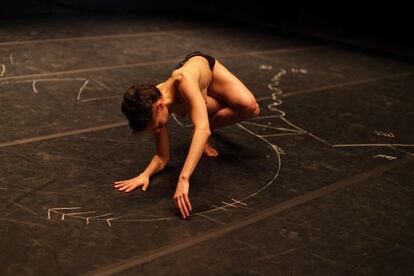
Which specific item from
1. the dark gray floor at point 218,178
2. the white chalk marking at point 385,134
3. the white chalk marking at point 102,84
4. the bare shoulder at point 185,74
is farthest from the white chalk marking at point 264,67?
the bare shoulder at point 185,74

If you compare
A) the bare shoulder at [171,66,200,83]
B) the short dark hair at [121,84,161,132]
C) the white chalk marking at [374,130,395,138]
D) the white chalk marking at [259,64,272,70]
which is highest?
the bare shoulder at [171,66,200,83]

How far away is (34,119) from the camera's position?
2596 millimetres

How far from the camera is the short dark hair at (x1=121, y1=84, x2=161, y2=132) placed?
1713 mm

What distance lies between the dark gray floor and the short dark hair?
0.32 metres

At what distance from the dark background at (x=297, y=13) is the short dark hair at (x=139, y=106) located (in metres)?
3.50

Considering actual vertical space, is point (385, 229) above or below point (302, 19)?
below

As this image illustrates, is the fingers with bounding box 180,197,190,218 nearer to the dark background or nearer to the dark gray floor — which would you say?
the dark gray floor

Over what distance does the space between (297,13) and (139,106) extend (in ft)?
13.5

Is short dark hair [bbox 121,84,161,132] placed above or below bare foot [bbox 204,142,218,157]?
above

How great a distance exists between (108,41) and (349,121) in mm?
2385

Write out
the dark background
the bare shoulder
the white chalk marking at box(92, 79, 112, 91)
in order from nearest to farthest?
the bare shoulder < the white chalk marking at box(92, 79, 112, 91) < the dark background

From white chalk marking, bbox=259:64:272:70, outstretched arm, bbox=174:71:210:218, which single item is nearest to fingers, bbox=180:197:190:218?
outstretched arm, bbox=174:71:210:218

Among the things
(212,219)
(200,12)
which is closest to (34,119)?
(212,219)

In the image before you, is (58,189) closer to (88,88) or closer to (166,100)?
(166,100)
